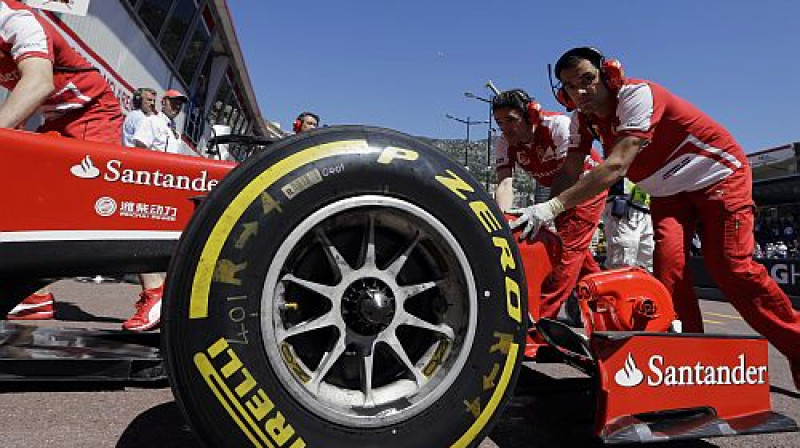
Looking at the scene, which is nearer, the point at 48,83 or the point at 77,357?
the point at 77,357

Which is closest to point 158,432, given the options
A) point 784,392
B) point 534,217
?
point 534,217

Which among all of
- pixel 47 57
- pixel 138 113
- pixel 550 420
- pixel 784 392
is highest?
pixel 138 113

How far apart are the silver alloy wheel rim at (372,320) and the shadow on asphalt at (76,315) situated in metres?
3.21

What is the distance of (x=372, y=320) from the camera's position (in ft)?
4.59

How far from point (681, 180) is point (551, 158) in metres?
1.12

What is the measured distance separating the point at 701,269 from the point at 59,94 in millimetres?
10394

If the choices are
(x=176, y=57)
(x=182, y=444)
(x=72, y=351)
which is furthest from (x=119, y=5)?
(x=182, y=444)

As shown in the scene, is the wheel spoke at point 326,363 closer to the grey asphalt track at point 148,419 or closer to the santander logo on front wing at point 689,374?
the grey asphalt track at point 148,419

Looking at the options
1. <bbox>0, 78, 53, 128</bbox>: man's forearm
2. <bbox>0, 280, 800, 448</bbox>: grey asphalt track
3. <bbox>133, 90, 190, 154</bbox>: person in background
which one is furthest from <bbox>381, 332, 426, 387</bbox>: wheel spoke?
<bbox>133, 90, 190, 154</bbox>: person in background

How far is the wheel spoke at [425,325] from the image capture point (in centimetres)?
145

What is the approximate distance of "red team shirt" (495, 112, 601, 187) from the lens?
11.8 ft

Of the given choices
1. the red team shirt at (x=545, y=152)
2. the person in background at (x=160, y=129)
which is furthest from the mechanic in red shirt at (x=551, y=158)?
the person in background at (x=160, y=129)

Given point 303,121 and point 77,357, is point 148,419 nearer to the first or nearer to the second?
point 77,357

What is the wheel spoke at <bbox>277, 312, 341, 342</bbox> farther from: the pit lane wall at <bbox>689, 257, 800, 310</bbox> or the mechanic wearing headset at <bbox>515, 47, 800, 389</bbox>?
the pit lane wall at <bbox>689, 257, 800, 310</bbox>
